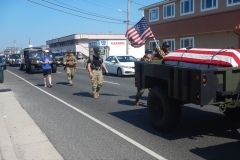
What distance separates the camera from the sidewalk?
5617mm

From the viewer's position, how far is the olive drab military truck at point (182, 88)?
5250 millimetres

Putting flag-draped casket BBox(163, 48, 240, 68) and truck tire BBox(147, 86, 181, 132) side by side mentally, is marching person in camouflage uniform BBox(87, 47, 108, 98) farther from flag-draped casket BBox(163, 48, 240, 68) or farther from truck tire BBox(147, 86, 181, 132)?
flag-draped casket BBox(163, 48, 240, 68)

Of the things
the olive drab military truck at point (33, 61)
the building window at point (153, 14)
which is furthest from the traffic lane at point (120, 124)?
the building window at point (153, 14)

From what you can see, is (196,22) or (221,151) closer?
(221,151)

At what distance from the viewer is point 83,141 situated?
20.7 ft

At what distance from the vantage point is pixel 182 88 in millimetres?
5750

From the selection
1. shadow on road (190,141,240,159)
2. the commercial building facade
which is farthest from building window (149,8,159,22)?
shadow on road (190,141,240,159)

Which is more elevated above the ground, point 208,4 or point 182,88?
point 208,4

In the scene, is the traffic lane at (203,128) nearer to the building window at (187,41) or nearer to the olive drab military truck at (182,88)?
the olive drab military truck at (182,88)

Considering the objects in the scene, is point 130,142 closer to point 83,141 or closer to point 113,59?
point 83,141

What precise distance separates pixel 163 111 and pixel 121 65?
47.9 feet

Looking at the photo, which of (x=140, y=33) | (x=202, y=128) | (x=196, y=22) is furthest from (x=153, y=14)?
(x=202, y=128)

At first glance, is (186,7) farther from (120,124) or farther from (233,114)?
(120,124)

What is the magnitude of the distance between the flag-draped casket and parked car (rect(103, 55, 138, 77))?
46.0ft
